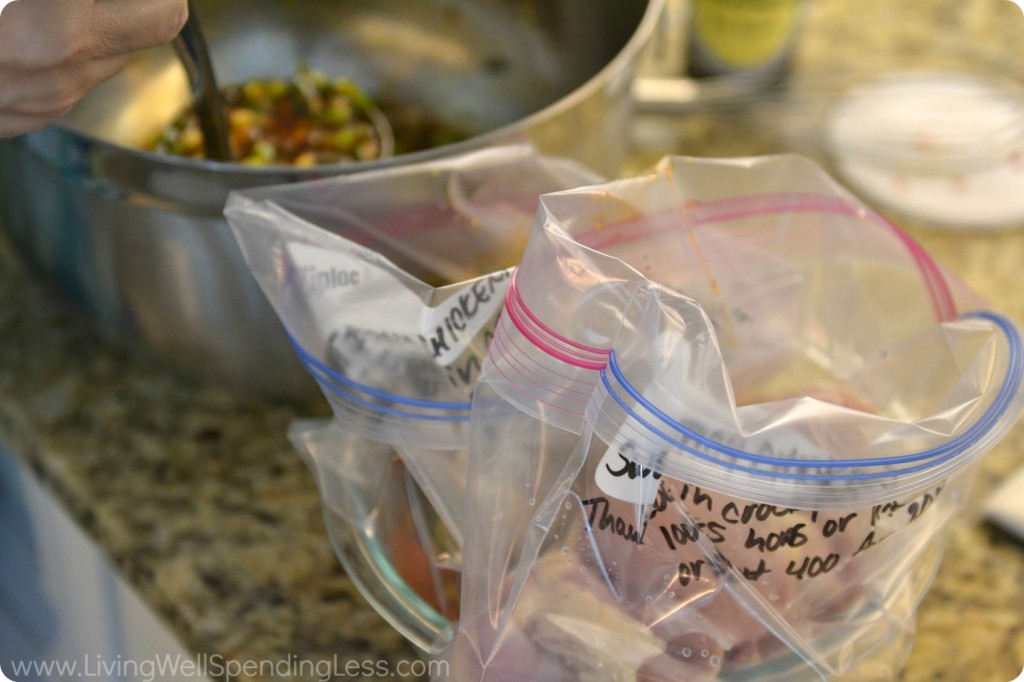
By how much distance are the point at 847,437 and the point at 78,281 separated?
455 millimetres

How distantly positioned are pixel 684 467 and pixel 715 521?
45 mm

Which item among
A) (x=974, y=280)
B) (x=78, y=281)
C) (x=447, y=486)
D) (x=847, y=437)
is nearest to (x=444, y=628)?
(x=447, y=486)

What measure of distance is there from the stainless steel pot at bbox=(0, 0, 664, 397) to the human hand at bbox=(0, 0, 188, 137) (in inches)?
3.3

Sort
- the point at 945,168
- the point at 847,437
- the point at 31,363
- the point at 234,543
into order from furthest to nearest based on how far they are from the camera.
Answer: the point at 945,168
the point at 31,363
the point at 234,543
the point at 847,437

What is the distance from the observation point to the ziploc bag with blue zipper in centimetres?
45

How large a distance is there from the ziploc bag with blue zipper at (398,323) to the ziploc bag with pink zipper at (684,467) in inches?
1.8

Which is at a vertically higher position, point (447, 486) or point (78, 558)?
point (447, 486)

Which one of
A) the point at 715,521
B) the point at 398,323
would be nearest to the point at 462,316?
the point at 398,323

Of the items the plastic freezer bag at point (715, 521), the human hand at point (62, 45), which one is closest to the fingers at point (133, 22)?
the human hand at point (62, 45)

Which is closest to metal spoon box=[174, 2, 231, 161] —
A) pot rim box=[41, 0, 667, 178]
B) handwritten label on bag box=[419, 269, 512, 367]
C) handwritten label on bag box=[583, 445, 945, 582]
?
pot rim box=[41, 0, 667, 178]

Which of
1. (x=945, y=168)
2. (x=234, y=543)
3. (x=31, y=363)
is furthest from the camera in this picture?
(x=945, y=168)

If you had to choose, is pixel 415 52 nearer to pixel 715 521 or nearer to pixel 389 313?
pixel 389 313

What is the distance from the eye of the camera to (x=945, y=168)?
0.81 m

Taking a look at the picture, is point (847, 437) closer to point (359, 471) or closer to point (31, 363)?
point (359, 471)
